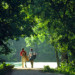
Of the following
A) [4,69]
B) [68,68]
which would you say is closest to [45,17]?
[68,68]

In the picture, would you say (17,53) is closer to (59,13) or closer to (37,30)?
(37,30)

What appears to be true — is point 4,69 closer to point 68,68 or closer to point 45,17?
point 68,68

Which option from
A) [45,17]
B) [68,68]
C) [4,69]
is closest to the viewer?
[4,69]

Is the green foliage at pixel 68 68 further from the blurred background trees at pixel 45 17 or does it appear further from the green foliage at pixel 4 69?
the green foliage at pixel 4 69

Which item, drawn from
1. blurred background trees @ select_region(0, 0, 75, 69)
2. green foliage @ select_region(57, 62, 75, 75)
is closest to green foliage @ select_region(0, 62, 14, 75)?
blurred background trees @ select_region(0, 0, 75, 69)

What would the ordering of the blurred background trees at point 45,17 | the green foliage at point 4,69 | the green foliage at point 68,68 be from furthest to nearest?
the green foliage at point 68,68 → the blurred background trees at point 45,17 → the green foliage at point 4,69

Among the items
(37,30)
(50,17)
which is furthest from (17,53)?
(50,17)

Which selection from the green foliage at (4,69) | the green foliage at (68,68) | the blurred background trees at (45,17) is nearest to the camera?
the green foliage at (4,69)

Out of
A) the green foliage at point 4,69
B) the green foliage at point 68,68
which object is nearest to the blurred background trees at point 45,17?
the green foliage at point 68,68

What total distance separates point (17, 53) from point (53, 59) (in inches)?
444

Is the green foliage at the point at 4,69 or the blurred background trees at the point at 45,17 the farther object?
the blurred background trees at the point at 45,17

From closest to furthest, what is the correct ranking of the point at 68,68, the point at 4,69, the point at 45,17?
the point at 4,69 < the point at 68,68 < the point at 45,17

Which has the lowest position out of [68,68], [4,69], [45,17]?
[68,68]

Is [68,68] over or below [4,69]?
below
